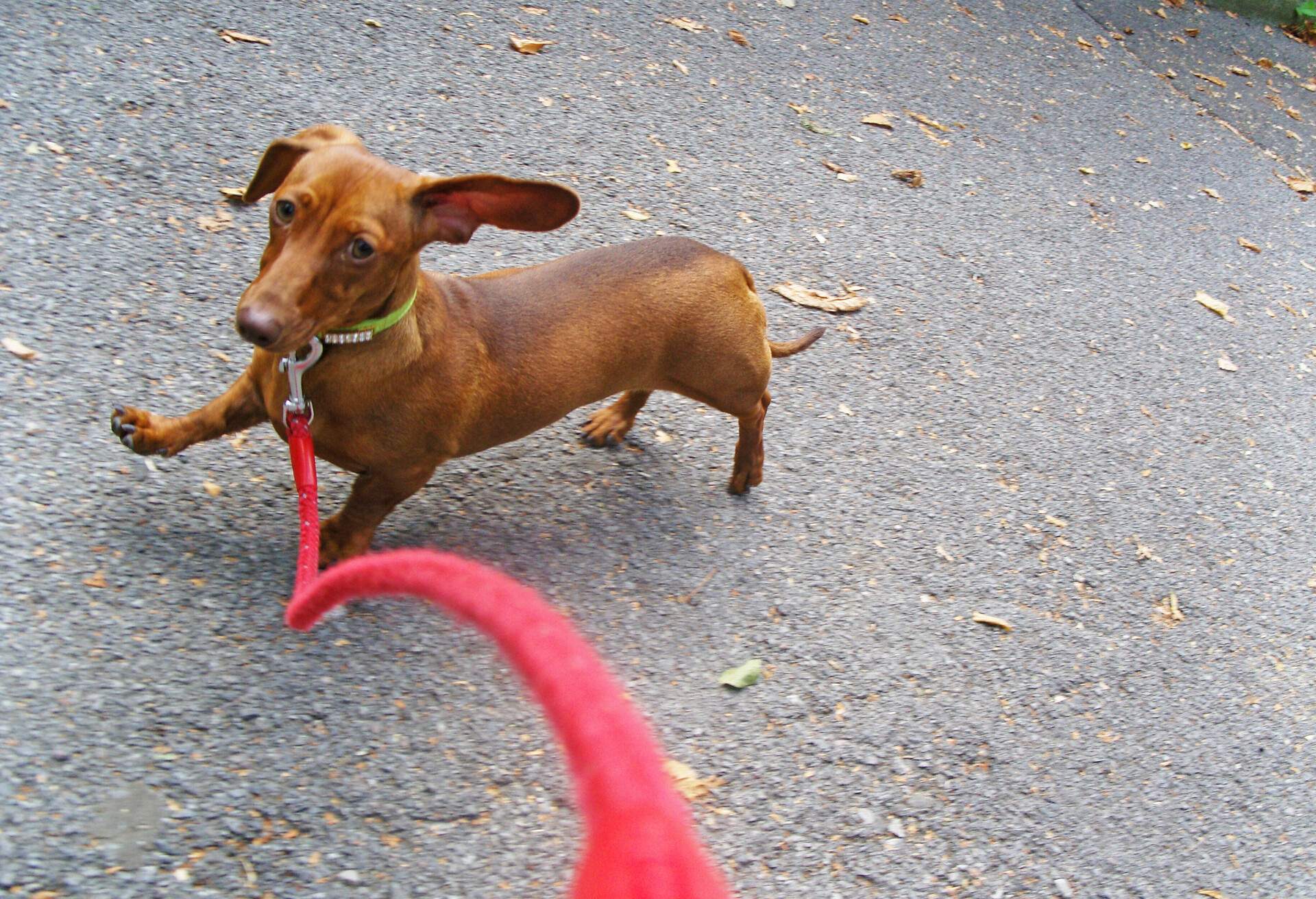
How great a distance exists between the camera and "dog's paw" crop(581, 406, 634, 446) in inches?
135

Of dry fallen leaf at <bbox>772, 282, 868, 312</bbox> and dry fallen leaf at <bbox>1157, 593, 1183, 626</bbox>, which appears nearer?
dry fallen leaf at <bbox>1157, 593, 1183, 626</bbox>

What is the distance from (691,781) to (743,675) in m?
0.40

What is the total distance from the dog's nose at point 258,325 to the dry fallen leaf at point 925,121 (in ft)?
16.1

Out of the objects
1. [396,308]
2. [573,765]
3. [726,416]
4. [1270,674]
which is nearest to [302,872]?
[396,308]

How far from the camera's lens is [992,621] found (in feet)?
10.9

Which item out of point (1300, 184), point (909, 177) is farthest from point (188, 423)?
point (1300, 184)

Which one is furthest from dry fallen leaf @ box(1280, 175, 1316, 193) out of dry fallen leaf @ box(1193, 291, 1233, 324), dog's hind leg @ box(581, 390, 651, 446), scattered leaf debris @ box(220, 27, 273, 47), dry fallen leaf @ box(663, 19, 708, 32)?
scattered leaf debris @ box(220, 27, 273, 47)

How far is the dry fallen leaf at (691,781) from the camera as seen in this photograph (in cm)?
251

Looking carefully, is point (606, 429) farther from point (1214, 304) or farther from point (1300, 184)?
point (1300, 184)

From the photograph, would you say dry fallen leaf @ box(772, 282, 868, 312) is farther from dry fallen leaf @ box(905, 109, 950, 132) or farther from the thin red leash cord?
the thin red leash cord

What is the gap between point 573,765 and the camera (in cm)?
57

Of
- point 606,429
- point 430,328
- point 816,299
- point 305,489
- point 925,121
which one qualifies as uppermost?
point 430,328

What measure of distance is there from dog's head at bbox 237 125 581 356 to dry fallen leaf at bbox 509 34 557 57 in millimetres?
3060

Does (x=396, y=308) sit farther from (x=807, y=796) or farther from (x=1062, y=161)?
(x=1062, y=161)
